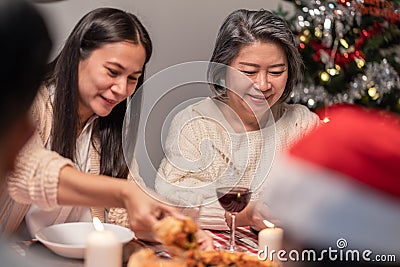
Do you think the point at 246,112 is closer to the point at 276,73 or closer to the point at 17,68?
the point at 276,73

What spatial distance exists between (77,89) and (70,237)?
3.13 ft

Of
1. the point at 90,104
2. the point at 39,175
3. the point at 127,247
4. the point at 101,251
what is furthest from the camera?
the point at 90,104

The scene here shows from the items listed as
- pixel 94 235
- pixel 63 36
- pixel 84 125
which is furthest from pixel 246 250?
pixel 63 36

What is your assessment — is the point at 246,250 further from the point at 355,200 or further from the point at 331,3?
the point at 331,3

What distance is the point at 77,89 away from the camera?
2.40m

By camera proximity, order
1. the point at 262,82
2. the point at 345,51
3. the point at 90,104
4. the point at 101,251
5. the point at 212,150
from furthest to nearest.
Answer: the point at 345,51, the point at 262,82, the point at 212,150, the point at 90,104, the point at 101,251

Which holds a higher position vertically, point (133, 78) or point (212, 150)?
point (133, 78)

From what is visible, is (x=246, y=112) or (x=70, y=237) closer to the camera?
(x=70, y=237)

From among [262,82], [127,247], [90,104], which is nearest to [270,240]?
[127,247]

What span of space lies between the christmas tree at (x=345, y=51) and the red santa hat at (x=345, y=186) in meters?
2.33

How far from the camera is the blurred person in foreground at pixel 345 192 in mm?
670

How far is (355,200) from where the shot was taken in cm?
67

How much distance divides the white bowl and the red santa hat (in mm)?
766

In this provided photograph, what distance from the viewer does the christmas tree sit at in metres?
3.04
